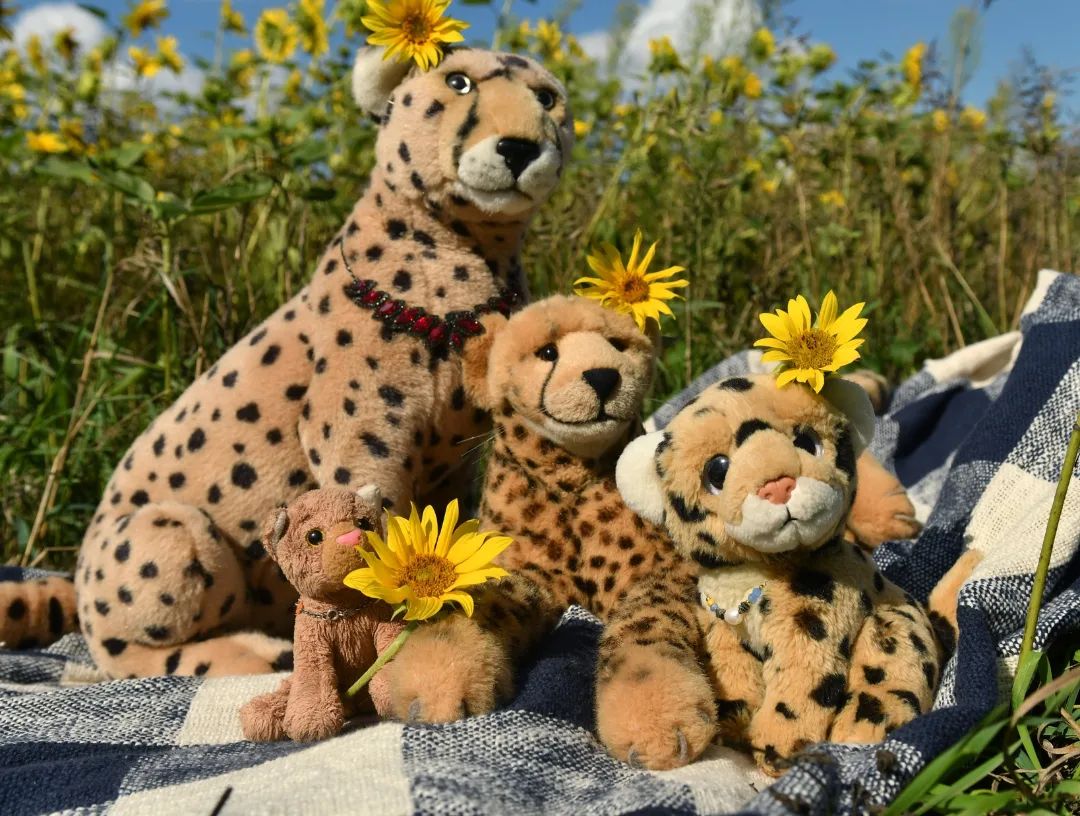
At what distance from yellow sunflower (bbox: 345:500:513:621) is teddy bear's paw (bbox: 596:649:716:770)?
194 millimetres

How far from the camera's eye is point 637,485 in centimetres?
131

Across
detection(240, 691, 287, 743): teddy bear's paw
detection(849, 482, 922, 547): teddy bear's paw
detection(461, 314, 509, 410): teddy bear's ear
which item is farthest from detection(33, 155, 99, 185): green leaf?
detection(849, 482, 922, 547): teddy bear's paw

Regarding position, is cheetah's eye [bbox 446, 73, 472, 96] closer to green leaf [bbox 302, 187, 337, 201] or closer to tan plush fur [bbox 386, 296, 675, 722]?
tan plush fur [bbox 386, 296, 675, 722]

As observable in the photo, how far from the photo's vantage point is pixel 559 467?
4.99 feet

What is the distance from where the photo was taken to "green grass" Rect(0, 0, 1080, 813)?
2.43m

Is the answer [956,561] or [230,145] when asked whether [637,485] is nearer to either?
[956,561]

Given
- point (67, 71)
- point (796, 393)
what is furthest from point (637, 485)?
point (67, 71)

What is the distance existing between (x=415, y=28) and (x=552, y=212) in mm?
1273

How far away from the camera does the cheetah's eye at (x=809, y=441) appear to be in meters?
1.25

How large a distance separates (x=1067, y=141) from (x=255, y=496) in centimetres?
270

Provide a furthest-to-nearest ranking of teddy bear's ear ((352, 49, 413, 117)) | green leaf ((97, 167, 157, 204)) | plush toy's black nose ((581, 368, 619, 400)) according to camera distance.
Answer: green leaf ((97, 167, 157, 204)) → teddy bear's ear ((352, 49, 413, 117)) → plush toy's black nose ((581, 368, 619, 400))

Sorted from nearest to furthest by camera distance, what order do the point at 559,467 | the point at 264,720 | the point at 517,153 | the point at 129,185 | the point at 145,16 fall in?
the point at 264,720 < the point at 559,467 < the point at 517,153 < the point at 129,185 < the point at 145,16

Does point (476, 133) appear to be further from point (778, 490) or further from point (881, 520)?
point (881, 520)

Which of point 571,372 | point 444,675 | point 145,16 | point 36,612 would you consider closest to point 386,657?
point 444,675
